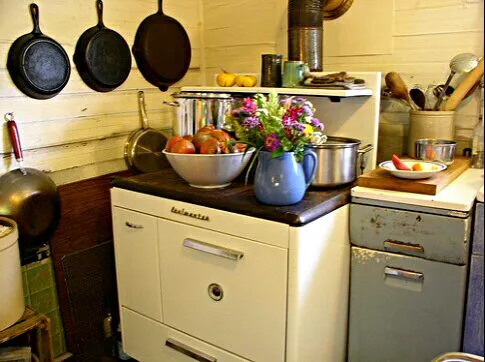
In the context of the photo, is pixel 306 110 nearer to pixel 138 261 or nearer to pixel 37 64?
pixel 138 261

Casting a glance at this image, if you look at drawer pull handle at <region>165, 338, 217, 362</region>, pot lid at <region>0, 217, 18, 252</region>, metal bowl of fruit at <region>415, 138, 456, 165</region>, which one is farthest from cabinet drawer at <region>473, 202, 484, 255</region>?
pot lid at <region>0, 217, 18, 252</region>

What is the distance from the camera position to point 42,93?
6.11 feet

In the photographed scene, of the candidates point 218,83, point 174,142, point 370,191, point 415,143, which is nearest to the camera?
point 370,191

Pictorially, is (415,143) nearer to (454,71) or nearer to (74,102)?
(454,71)

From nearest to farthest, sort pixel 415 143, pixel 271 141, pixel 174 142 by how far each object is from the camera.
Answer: pixel 271 141
pixel 174 142
pixel 415 143

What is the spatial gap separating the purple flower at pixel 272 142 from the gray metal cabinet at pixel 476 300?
597 mm

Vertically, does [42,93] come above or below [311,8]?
below

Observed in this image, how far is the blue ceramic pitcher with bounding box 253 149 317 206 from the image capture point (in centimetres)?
145

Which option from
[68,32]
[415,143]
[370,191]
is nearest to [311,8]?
[415,143]

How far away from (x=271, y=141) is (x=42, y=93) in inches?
38.1

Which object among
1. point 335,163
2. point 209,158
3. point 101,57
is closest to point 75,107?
point 101,57

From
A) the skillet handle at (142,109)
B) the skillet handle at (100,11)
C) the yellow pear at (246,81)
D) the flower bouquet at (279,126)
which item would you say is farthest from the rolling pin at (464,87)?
the skillet handle at (100,11)

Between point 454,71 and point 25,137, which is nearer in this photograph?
point 454,71

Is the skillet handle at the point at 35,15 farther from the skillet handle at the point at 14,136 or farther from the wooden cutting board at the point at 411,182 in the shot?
the wooden cutting board at the point at 411,182
